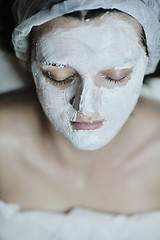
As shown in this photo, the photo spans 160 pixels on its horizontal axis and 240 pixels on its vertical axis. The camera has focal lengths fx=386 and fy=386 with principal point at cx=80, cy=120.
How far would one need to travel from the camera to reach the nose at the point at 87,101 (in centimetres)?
91

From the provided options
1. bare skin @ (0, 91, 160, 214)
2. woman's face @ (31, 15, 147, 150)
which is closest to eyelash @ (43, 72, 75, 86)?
woman's face @ (31, 15, 147, 150)

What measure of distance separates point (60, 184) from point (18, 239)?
210mm

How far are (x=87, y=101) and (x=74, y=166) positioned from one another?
379 mm

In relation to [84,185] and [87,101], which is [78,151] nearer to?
[84,185]

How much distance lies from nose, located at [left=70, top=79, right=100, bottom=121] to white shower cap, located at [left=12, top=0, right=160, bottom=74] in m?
0.18

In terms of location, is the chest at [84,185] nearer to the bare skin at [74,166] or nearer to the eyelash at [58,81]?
the bare skin at [74,166]

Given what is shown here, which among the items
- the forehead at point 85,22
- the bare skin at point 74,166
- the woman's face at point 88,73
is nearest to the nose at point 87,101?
the woman's face at point 88,73

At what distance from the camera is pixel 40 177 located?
1225mm

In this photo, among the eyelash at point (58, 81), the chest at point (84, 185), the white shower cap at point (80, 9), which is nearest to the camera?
the white shower cap at point (80, 9)

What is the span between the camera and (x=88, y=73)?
0.90m

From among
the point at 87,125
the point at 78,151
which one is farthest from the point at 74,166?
the point at 87,125

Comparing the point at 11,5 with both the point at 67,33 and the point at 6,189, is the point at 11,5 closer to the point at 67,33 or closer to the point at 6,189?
the point at 67,33

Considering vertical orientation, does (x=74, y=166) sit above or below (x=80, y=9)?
below

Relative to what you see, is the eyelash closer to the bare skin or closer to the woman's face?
the woman's face
